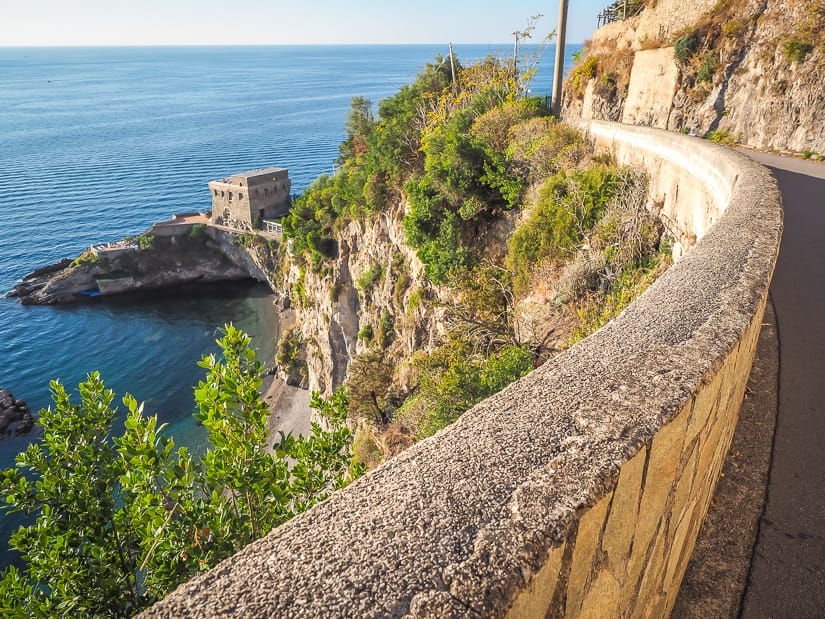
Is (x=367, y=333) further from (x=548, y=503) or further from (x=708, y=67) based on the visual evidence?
(x=548, y=503)

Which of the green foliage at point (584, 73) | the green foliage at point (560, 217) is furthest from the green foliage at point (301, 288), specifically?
the green foliage at point (560, 217)

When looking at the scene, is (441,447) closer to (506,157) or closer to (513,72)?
(506,157)

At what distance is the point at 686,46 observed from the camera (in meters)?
20.2

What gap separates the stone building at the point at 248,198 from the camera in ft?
168

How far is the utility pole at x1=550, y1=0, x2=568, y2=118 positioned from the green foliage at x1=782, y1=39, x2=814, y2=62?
10390 mm

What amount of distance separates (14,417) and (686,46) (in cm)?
4418

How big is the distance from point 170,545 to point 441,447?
405cm

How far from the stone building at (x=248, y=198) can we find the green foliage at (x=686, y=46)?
41074mm

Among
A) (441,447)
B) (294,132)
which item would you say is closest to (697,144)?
(441,447)

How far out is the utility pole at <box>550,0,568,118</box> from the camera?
24109mm

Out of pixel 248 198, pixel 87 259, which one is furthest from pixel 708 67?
pixel 87 259

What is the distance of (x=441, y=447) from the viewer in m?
3.05

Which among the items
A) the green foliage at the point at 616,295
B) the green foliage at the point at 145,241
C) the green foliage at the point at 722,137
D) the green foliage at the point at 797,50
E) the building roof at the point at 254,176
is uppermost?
the green foliage at the point at 797,50

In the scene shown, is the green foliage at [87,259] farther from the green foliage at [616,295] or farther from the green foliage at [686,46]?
the green foliage at [686,46]
